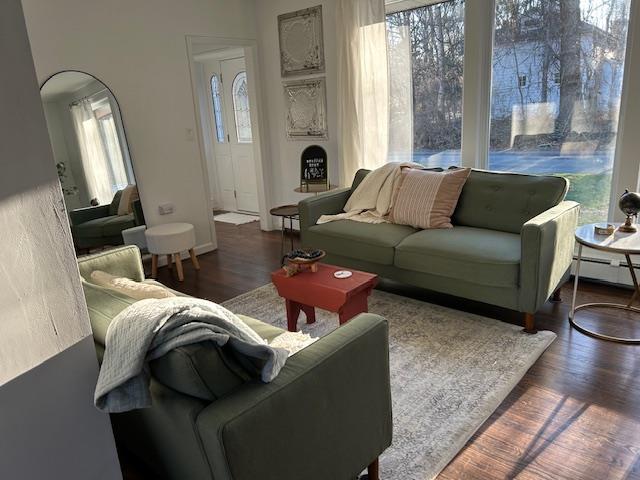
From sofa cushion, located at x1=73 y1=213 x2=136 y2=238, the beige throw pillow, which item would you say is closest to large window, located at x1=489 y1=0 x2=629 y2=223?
the beige throw pillow

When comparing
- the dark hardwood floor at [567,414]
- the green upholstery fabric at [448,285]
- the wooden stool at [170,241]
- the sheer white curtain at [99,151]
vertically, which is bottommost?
the dark hardwood floor at [567,414]

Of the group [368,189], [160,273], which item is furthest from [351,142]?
[160,273]

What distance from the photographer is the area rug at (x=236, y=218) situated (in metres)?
6.14

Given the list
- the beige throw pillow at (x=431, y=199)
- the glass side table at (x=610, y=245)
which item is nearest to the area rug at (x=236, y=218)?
the beige throw pillow at (x=431, y=199)

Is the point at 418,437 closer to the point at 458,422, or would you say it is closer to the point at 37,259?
the point at 458,422

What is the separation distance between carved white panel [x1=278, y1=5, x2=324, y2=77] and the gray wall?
384cm

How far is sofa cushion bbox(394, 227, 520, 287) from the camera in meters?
2.68

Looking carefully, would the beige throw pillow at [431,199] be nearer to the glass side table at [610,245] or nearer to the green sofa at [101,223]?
the glass side table at [610,245]

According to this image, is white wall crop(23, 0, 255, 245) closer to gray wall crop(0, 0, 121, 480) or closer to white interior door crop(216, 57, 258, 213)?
white interior door crop(216, 57, 258, 213)

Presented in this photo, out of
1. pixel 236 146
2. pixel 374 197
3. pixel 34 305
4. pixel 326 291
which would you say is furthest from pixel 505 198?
pixel 236 146

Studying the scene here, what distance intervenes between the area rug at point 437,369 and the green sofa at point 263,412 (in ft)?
1.04

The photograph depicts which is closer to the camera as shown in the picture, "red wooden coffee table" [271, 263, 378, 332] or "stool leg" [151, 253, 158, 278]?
"red wooden coffee table" [271, 263, 378, 332]

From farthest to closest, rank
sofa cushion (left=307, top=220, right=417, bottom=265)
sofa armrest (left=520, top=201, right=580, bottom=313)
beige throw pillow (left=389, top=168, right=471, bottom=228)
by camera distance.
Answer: beige throw pillow (left=389, top=168, right=471, bottom=228), sofa cushion (left=307, top=220, right=417, bottom=265), sofa armrest (left=520, top=201, right=580, bottom=313)

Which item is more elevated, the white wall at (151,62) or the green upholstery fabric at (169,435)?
the white wall at (151,62)
